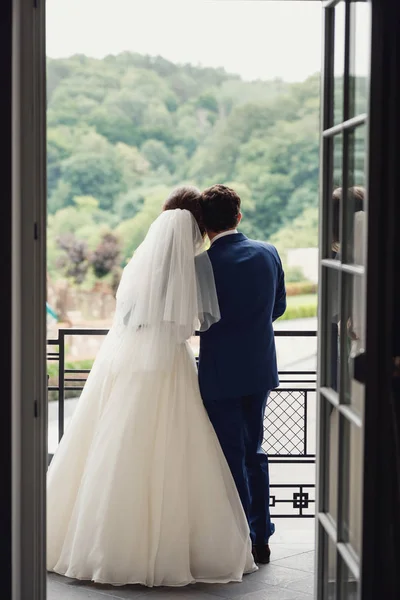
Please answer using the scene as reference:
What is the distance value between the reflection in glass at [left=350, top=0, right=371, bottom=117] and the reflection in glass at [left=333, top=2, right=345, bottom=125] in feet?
0.30

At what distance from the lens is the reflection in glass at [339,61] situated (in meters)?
2.34

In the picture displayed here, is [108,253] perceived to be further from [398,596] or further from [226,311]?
[398,596]

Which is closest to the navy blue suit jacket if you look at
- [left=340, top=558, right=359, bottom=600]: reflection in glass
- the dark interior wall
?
[left=340, top=558, right=359, bottom=600]: reflection in glass

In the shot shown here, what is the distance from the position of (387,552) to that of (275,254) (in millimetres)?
1754

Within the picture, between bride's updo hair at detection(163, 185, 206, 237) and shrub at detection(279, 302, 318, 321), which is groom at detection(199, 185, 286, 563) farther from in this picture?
shrub at detection(279, 302, 318, 321)

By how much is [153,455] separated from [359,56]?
1826 mm

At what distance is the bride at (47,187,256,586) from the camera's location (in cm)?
327

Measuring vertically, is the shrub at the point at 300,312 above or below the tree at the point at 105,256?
below

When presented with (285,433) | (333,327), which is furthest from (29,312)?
(285,433)

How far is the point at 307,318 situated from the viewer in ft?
56.0

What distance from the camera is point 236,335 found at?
3465mm

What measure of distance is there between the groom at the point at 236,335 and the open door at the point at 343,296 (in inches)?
34.2

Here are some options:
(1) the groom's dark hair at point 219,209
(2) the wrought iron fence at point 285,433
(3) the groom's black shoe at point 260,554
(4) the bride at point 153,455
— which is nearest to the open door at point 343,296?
(4) the bride at point 153,455

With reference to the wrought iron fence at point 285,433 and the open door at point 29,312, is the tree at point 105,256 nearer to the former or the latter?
the wrought iron fence at point 285,433
